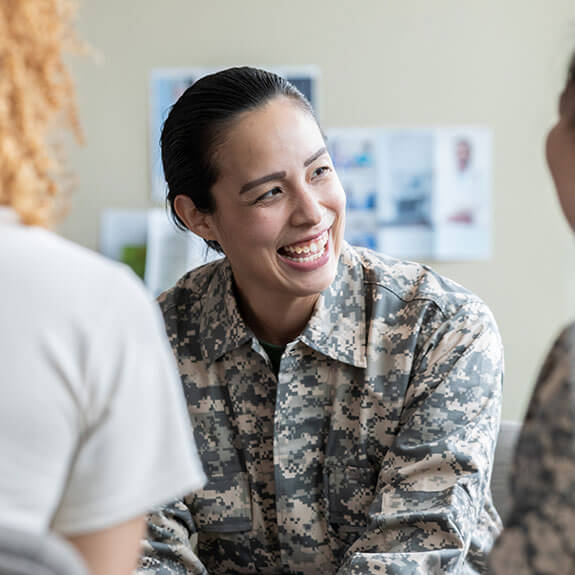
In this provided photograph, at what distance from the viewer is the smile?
56.2 inches

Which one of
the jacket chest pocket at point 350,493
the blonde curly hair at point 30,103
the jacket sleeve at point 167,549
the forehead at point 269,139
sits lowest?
the jacket sleeve at point 167,549

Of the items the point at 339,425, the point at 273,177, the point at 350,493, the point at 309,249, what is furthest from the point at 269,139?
the point at 350,493

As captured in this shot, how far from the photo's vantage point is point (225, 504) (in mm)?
1459

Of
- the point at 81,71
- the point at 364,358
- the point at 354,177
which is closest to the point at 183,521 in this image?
the point at 364,358

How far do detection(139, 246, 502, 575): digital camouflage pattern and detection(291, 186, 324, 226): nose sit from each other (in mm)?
143

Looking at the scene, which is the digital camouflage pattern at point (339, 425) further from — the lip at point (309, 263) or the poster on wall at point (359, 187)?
the poster on wall at point (359, 187)

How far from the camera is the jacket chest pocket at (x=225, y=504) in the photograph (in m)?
1.46

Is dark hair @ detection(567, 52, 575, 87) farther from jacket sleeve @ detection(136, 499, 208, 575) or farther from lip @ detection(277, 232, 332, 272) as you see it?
jacket sleeve @ detection(136, 499, 208, 575)

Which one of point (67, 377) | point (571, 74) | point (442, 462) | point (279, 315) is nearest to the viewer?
point (67, 377)

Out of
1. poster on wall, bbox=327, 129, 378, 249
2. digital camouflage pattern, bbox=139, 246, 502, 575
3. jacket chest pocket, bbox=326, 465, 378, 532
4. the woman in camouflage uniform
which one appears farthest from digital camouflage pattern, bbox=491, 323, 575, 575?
poster on wall, bbox=327, 129, 378, 249

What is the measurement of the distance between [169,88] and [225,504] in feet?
5.24

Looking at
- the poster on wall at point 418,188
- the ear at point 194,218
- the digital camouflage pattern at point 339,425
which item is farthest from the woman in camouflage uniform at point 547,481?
the poster on wall at point 418,188

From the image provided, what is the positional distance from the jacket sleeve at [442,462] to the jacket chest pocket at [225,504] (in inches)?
9.3

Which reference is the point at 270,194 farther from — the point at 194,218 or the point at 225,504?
the point at 225,504
